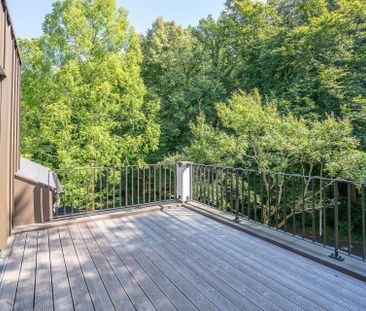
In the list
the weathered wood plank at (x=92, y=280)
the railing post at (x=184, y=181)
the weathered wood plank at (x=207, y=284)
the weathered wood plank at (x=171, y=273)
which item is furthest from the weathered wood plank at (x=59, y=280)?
the railing post at (x=184, y=181)

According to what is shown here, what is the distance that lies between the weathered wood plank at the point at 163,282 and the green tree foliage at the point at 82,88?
7.15 m

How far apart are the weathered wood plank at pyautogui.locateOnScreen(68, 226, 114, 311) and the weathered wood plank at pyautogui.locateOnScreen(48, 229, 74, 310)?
0.16m

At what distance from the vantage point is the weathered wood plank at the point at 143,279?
6.27 ft

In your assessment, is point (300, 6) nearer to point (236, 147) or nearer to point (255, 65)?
point (255, 65)

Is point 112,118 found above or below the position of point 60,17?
below

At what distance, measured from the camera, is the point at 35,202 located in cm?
359

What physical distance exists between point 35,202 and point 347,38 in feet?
37.8

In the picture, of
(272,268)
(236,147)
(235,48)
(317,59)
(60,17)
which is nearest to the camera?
(272,268)

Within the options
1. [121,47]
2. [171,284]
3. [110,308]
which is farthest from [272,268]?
[121,47]

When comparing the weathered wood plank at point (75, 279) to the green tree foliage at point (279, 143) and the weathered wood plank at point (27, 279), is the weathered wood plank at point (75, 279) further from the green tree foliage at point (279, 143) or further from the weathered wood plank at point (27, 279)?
the green tree foliage at point (279, 143)

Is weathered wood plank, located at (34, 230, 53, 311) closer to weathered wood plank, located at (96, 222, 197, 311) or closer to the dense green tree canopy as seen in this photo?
weathered wood plank, located at (96, 222, 197, 311)

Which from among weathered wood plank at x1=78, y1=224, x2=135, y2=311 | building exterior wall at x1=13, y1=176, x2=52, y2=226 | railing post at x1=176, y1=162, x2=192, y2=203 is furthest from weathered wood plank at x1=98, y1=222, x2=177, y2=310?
railing post at x1=176, y1=162, x2=192, y2=203

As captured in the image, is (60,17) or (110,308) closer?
(110,308)

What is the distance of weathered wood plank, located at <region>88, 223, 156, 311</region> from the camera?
1903 mm
